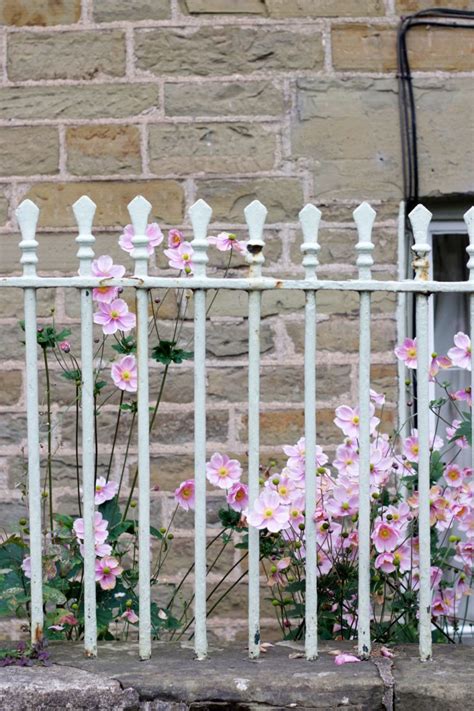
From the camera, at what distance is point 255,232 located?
262 cm

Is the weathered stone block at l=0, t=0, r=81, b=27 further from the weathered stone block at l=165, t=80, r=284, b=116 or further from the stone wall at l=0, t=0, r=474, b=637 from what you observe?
the weathered stone block at l=165, t=80, r=284, b=116

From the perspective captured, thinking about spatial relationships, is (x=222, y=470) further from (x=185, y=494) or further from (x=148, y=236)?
(x=148, y=236)

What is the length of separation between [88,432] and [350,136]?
1881mm

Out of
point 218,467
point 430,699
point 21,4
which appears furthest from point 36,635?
point 21,4

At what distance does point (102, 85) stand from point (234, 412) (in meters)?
1.31

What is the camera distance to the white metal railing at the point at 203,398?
2598 millimetres

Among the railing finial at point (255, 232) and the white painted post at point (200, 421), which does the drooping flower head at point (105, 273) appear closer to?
the white painted post at point (200, 421)

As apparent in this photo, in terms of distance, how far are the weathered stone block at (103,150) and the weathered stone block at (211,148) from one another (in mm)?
71

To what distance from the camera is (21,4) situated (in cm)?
401

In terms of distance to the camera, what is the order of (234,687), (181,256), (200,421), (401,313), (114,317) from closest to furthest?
1. (234,687)
2. (200,421)
3. (114,317)
4. (181,256)
5. (401,313)

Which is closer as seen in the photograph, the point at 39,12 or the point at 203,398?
the point at 203,398

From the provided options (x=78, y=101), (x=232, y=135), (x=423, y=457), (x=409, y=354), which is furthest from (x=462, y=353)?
(x=78, y=101)

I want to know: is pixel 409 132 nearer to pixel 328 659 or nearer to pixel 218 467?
pixel 218 467

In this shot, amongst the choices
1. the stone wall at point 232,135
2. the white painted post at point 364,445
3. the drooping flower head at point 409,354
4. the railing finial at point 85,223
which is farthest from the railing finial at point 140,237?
the stone wall at point 232,135
